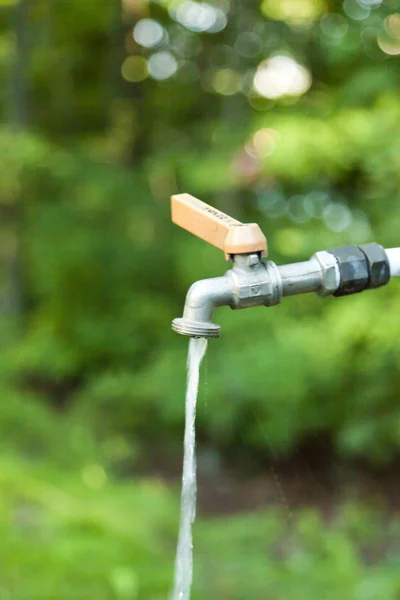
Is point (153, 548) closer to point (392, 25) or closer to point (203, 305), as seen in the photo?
point (203, 305)

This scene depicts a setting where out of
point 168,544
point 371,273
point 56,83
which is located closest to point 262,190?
point 168,544

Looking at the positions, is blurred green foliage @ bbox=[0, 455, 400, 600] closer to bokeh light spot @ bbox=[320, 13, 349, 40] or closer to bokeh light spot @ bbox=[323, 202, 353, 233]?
bokeh light spot @ bbox=[323, 202, 353, 233]

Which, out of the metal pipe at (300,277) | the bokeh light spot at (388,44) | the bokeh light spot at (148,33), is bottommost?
the metal pipe at (300,277)

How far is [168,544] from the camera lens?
A: 355 cm

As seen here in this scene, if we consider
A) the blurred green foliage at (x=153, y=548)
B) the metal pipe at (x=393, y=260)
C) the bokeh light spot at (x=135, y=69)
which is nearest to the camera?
the metal pipe at (x=393, y=260)

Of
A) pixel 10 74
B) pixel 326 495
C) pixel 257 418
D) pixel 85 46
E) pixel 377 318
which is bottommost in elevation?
pixel 326 495

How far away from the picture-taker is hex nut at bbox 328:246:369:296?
43.5 inches

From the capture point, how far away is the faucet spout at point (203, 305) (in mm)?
1029

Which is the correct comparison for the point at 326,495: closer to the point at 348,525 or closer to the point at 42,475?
the point at 348,525

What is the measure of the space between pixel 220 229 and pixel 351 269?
0.76 ft

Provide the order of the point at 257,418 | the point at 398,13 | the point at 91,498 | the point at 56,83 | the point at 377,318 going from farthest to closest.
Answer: the point at 56,83, the point at 257,418, the point at 91,498, the point at 377,318, the point at 398,13

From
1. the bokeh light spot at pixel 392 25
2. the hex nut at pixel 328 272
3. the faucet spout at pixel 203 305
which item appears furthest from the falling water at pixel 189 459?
the bokeh light spot at pixel 392 25

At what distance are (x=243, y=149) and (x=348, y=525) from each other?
241cm

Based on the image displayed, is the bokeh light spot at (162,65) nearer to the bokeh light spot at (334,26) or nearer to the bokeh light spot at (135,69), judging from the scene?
the bokeh light spot at (135,69)
